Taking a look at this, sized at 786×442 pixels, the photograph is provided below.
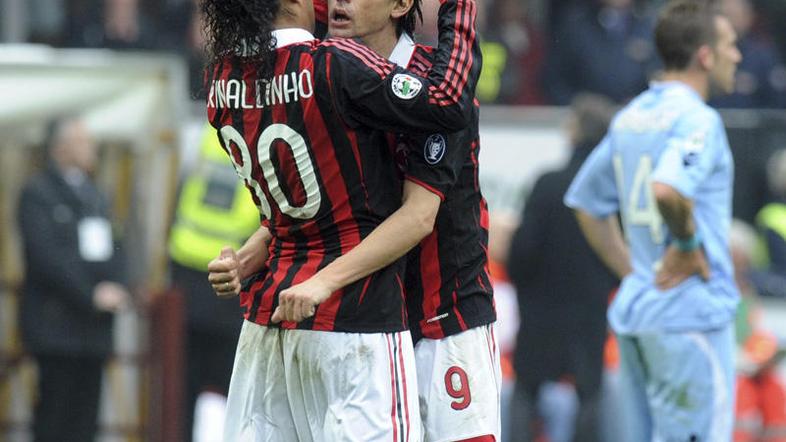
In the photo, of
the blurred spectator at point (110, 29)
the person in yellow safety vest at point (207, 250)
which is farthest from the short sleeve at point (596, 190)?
the blurred spectator at point (110, 29)

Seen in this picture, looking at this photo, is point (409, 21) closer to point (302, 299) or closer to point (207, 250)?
point (302, 299)

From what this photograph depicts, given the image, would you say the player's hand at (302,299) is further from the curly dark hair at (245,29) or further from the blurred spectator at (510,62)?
the blurred spectator at (510,62)

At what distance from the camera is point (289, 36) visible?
4172 millimetres

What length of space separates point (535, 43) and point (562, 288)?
4.33 m

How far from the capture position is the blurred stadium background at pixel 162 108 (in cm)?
897

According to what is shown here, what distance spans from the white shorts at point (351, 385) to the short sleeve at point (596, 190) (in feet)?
7.62

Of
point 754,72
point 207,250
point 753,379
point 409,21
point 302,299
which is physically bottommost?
point 753,379

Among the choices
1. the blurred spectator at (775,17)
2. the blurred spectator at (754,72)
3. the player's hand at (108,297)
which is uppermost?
the blurred spectator at (775,17)

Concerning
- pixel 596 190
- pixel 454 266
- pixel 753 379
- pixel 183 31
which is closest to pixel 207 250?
pixel 596 190

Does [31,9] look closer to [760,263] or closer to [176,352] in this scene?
[176,352]

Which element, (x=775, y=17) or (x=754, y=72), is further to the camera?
(x=775, y=17)

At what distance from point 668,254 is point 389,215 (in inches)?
76.7

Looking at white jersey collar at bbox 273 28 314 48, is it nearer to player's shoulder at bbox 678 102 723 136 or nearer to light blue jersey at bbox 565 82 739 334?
light blue jersey at bbox 565 82 739 334

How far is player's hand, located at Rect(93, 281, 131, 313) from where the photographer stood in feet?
29.3
